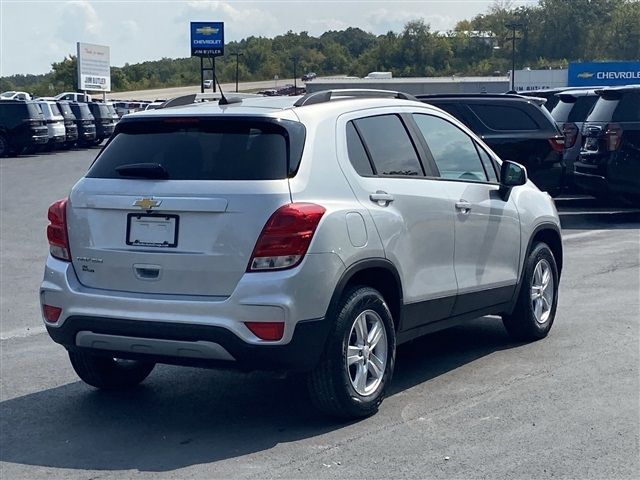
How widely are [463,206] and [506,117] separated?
899 centimetres

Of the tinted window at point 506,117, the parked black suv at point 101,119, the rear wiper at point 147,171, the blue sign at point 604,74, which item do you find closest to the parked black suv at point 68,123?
the parked black suv at point 101,119

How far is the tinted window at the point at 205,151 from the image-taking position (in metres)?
5.68

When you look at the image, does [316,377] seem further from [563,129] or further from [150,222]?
[563,129]

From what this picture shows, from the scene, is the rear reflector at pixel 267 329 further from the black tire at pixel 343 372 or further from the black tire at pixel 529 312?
the black tire at pixel 529 312

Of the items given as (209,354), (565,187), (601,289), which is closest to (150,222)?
(209,354)

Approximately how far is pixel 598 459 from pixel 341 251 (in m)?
1.73

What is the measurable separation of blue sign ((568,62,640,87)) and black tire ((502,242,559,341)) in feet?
167

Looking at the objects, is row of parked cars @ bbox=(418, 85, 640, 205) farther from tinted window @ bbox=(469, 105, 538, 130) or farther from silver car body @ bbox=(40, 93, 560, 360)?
silver car body @ bbox=(40, 93, 560, 360)

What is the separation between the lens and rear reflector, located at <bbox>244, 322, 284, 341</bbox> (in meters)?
5.41

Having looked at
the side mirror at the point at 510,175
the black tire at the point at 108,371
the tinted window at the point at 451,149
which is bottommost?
the black tire at the point at 108,371

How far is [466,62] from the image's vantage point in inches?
4380

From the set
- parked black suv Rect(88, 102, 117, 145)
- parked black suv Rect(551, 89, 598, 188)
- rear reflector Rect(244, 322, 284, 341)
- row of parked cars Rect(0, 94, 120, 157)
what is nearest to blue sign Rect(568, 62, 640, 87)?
parked black suv Rect(88, 102, 117, 145)

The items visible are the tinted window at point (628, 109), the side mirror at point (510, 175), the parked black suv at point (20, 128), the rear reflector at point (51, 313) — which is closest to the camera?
the rear reflector at point (51, 313)

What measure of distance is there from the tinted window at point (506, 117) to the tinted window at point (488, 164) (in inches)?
319
